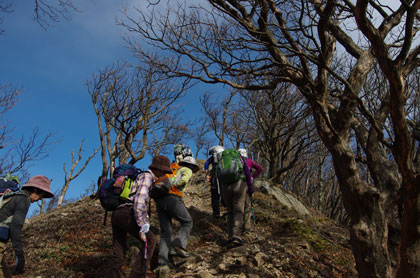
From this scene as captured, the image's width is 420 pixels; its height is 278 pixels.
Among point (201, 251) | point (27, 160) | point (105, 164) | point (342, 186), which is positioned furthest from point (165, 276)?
point (27, 160)

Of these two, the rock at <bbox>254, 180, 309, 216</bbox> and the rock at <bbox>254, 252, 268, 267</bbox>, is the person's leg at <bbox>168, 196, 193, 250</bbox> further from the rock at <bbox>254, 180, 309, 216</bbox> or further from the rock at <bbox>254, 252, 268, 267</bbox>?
the rock at <bbox>254, 180, 309, 216</bbox>

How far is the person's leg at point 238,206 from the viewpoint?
590cm

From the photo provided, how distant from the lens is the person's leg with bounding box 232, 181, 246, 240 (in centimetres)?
590

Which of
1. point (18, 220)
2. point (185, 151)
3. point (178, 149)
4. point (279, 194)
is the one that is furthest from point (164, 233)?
point (279, 194)

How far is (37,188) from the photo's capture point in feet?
13.5

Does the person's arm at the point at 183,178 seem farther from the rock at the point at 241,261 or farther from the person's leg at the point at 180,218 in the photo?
the rock at the point at 241,261

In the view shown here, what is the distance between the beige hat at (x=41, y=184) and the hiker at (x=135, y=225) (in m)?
1.01

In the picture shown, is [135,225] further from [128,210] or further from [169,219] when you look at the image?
[169,219]

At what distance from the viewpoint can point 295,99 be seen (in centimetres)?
1326

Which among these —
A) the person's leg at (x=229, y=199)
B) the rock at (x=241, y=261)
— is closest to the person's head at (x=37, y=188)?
the rock at (x=241, y=261)

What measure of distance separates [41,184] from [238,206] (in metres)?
3.54

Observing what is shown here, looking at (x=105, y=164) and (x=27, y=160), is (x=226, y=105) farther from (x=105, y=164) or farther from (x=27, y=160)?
(x=27, y=160)

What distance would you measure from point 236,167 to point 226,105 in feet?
42.7

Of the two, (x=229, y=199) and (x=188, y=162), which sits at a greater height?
(x=188, y=162)
